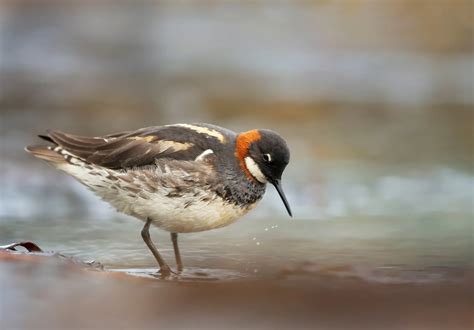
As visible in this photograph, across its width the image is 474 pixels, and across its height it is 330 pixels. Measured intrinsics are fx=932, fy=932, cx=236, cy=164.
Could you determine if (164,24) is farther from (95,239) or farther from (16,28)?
(95,239)

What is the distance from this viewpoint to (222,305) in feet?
17.3

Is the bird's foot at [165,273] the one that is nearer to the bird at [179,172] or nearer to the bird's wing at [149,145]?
the bird at [179,172]

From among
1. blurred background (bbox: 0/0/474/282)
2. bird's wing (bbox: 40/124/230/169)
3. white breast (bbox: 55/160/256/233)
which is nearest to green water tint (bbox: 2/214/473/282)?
blurred background (bbox: 0/0/474/282)

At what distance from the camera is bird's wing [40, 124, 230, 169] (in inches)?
313

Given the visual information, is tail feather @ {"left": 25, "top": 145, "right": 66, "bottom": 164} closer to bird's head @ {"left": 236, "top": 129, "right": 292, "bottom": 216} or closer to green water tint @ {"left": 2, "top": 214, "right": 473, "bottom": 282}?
green water tint @ {"left": 2, "top": 214, "right": 473, "bottom": 282}

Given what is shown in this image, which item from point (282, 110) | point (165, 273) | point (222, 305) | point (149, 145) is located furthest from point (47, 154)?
point (282, 110)

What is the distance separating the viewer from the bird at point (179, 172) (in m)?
7.68

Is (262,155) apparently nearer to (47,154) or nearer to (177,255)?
(177,255)

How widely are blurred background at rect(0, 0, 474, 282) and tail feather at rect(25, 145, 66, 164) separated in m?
0.80

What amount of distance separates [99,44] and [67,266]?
20.4 meters

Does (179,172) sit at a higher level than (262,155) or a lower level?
lower

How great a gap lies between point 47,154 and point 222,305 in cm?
367

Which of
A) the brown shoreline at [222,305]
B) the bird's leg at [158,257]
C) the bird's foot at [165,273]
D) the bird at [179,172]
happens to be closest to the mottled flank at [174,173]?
the bird at [179,172]

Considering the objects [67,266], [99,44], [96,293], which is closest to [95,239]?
[67,266]
